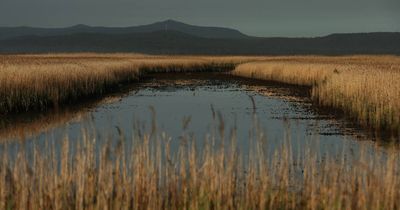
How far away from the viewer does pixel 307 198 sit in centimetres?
732

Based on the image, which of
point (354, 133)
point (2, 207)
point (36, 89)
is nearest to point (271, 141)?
point (354, 133)

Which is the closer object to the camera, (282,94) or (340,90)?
(340,90)

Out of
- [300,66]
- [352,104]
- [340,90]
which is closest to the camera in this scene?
[352,104]

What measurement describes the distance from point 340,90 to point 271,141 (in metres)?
8.59

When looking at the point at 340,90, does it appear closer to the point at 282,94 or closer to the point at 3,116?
the point at 282,94

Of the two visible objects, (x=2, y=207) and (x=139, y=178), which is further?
(x=139, y=178)

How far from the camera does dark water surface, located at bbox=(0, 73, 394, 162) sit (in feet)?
42.2

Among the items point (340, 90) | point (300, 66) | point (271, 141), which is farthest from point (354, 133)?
point (300, 66)

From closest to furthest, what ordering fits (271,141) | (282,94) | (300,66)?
(271,141)
(282,94)
(300,66)

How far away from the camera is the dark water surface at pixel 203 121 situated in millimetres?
12875

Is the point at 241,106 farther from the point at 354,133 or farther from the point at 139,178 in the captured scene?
the point at 139,178

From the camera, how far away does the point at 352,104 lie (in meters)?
19.0

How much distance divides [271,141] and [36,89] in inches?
390

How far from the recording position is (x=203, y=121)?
17781mm
